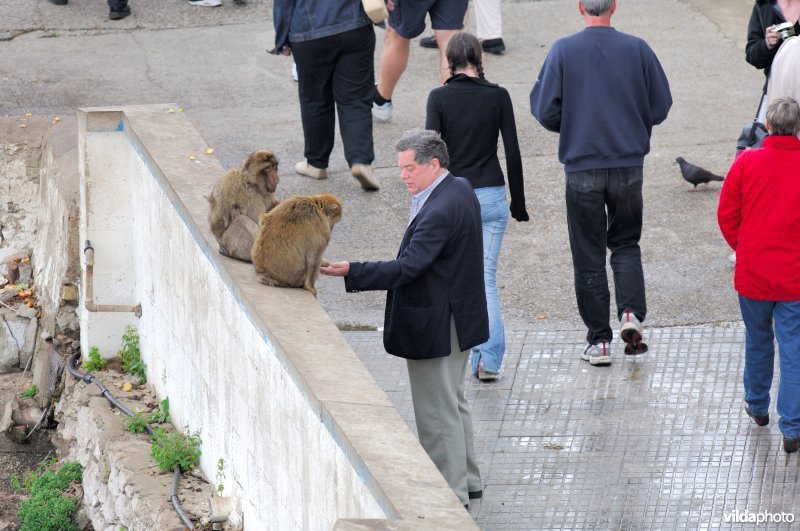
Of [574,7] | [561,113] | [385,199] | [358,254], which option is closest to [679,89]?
[574,7]

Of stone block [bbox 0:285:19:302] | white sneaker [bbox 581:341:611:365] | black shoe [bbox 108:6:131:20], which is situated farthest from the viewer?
black shoe [bbox 108:6:131:20]

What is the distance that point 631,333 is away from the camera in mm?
6934

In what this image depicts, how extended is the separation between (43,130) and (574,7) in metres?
6.72

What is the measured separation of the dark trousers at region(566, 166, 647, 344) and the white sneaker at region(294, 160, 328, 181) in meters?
3.41

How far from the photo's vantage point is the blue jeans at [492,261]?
6793 millimetres

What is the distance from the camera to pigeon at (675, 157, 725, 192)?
30.7ft

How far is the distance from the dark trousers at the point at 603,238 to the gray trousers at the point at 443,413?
5.01 ft

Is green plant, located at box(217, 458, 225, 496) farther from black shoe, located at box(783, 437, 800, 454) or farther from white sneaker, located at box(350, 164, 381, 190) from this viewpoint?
white sneaker, located at box(350, 164, 381, 190)

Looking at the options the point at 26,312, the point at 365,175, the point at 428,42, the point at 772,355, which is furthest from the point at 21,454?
the point at 428,42

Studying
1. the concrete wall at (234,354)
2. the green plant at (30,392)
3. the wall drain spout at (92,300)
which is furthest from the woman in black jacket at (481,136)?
the green plant at (30,392)

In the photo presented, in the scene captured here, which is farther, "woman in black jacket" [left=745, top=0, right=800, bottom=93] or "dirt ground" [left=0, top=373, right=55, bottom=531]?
"dirt ground" [left=0, top=373, right=55, bottom=531]

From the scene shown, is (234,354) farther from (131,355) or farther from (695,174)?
(695,174)

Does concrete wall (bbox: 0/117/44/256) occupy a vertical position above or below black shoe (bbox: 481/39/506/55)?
below

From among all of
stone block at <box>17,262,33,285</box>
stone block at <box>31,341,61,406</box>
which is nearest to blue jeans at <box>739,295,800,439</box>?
stone block at <box>31,341,61,406</box>
